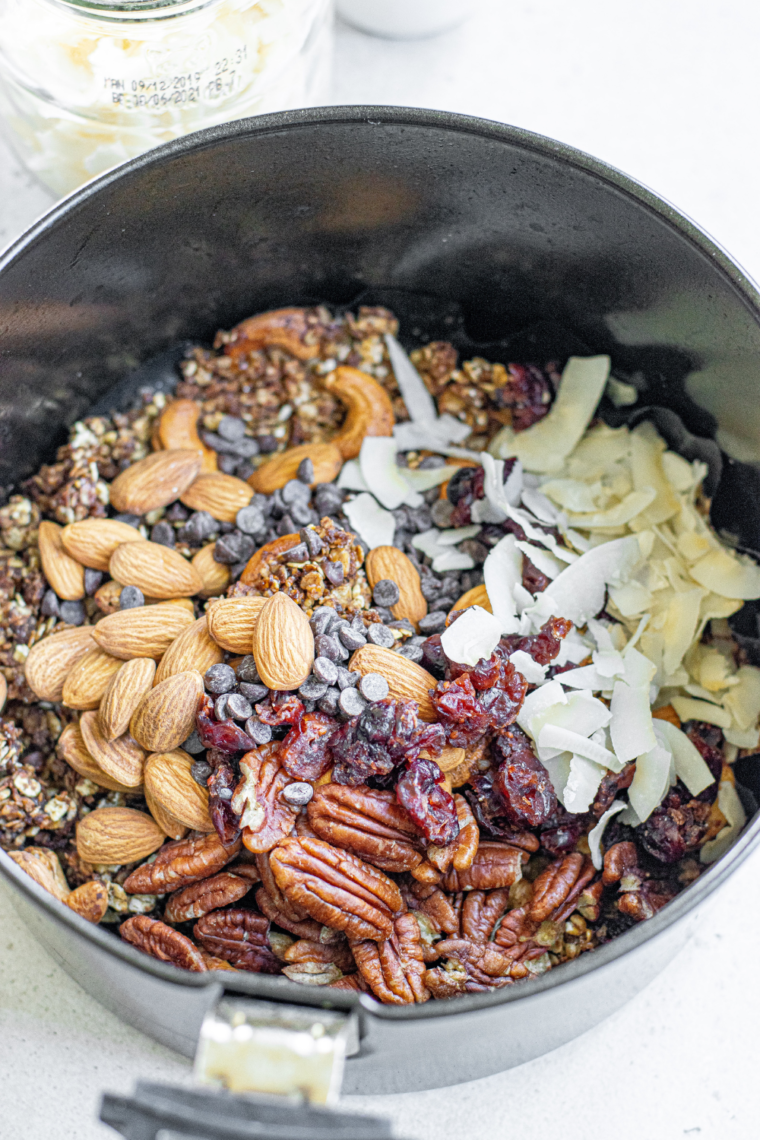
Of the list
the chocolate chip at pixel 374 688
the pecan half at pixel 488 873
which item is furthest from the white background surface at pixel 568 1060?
the chocolate chip at pixel 374 688

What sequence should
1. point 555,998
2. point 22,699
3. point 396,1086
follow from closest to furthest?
point 555,998 < point 396,1086 < point 22,699

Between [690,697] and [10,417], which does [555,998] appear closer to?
[690,697]

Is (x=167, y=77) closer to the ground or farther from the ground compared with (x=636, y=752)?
farther from the ground

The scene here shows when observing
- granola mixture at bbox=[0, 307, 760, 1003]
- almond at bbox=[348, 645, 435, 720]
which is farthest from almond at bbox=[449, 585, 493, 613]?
almond at bbox=[348, 645, 435, 720]

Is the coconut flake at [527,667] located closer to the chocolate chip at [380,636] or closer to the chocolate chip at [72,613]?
the chocolate chip at [380,636]

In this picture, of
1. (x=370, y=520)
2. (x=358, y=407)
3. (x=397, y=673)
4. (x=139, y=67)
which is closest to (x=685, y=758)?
(x=397, y=673)

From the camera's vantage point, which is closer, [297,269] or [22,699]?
[22,699]

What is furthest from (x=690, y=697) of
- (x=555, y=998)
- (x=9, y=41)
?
(x=9, y=41)
